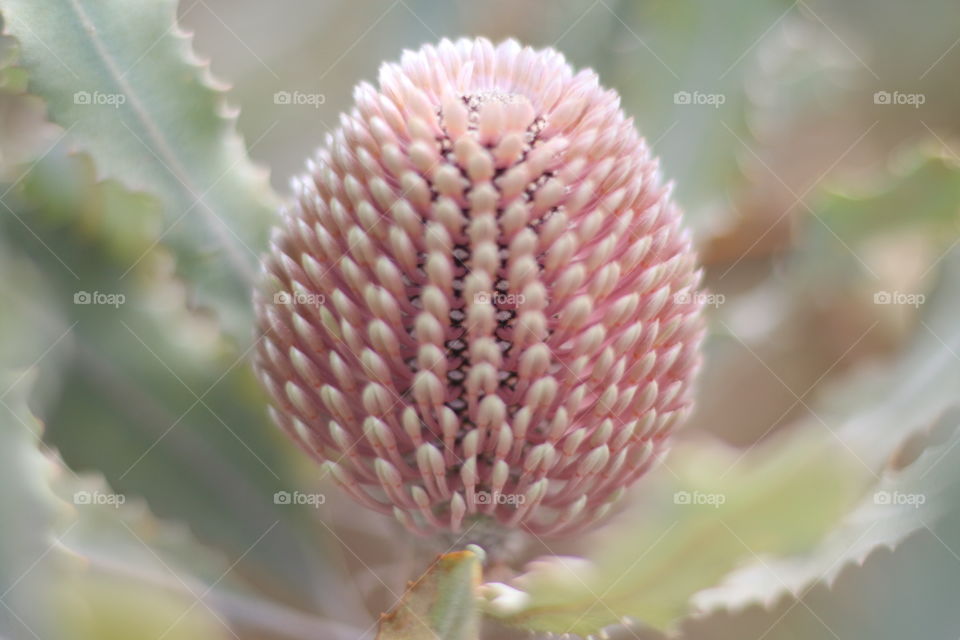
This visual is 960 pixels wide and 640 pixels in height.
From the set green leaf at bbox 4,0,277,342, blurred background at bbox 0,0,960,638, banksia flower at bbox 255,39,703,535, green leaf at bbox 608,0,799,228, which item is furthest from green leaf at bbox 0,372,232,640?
green leaf at bbox 608,0,799,228

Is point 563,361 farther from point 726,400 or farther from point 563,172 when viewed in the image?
point 726,400

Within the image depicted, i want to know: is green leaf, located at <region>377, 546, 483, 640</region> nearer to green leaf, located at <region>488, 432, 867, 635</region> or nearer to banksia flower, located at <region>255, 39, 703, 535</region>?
green leaf, located at <region>488, 432, 867, 635</region>

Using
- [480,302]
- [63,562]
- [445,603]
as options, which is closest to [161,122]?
[480,302]

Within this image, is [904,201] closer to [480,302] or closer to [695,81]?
[695,81]

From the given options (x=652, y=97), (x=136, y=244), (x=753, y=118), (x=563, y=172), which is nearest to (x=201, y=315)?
(x=136, y=244)

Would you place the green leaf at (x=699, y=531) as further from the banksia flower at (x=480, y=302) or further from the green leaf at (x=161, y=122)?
the green leaf at (x=161, y=122)

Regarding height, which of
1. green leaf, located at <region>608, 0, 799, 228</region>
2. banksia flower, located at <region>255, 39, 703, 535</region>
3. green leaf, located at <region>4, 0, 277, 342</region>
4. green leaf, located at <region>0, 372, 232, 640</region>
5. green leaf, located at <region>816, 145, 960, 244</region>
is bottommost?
green leaf, located at <region>0, 372, 232, 640</region>
